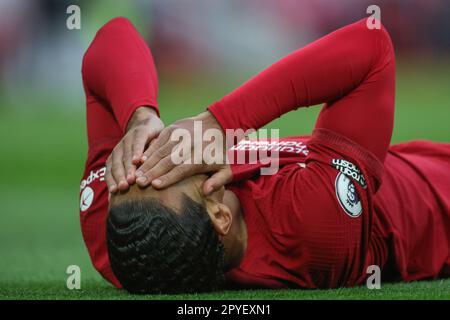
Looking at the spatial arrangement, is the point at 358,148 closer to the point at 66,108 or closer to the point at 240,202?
the point at 240,202

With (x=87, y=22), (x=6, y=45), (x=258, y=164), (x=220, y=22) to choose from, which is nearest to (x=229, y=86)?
(x=220, y=22)

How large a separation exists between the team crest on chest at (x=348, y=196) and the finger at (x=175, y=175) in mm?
352

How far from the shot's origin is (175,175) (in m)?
1.87

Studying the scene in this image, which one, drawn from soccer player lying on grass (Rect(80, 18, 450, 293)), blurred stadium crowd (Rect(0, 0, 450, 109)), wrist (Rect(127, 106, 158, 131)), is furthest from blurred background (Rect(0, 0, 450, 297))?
wrist (Rect(127, 106, 158, 131))

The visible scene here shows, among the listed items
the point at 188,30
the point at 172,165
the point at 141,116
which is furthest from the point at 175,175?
the point at 188,30

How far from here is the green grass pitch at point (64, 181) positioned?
7.07 feet

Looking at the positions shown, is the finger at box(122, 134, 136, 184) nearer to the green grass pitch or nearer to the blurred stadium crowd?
the green grass pitch

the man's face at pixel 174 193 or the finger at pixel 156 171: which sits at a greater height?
the finger at pixel 156 171

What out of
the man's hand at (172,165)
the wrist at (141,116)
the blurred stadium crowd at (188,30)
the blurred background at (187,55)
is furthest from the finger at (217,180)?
the blurred stadium crowd at (188,30)

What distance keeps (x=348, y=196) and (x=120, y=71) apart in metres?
0.69

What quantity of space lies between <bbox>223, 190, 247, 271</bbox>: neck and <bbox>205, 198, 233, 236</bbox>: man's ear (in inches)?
2.0

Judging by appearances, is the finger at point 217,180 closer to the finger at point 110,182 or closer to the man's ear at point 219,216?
the man's ear at point 219,216

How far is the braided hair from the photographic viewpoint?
6.08ft

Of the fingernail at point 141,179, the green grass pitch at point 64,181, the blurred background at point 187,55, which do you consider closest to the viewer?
the fingernail at point 141,179
